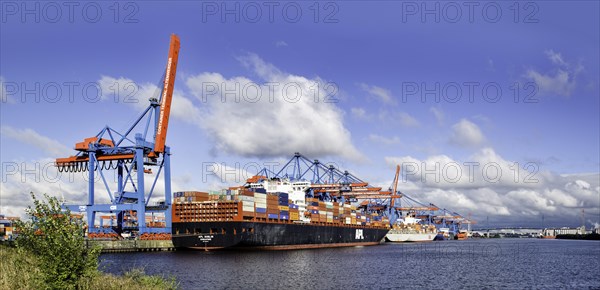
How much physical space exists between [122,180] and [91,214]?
6956mm

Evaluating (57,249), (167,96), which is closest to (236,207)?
(167,96)

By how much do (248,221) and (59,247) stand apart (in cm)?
5675

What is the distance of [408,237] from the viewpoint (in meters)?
172

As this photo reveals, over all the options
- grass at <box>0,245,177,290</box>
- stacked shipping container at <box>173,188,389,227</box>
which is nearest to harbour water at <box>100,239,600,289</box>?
grass at <box>0,245,177,290</box>

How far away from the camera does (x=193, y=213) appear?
77.7 meters

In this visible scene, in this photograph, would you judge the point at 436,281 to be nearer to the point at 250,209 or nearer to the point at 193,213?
the point at 250,209

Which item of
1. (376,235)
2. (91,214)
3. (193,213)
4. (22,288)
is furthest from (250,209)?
(376,235)

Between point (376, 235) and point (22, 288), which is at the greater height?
point (22, 288)

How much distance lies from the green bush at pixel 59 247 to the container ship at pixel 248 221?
54.4 metres

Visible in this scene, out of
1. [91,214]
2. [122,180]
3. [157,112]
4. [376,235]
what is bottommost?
[376,235]

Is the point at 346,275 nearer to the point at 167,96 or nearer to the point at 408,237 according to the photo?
the point at 167,96

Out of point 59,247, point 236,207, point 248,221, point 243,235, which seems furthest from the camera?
point 248,221

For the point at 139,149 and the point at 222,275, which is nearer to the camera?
the point at 222,275

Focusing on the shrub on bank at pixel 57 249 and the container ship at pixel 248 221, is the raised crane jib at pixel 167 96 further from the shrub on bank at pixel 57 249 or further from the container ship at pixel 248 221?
the shrub on bank at pixel 57 249
